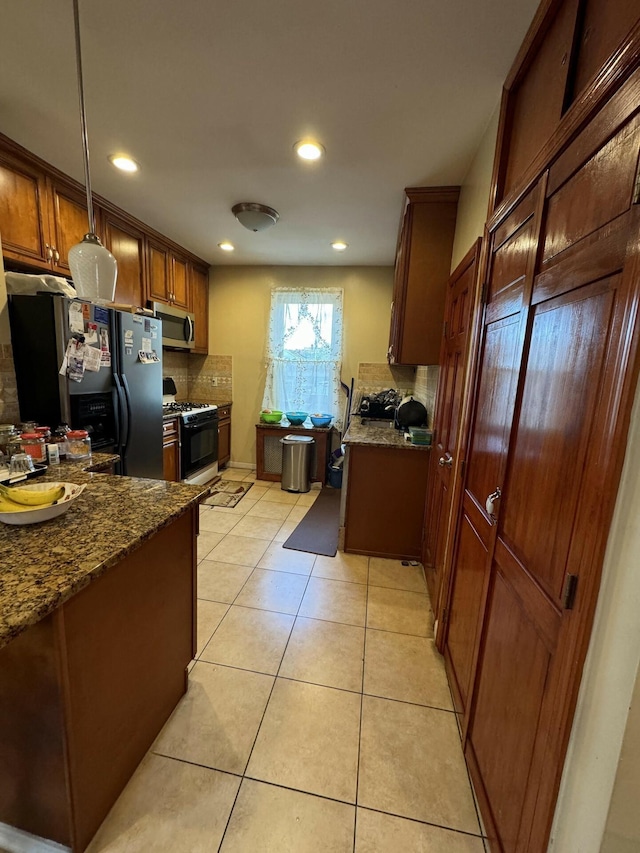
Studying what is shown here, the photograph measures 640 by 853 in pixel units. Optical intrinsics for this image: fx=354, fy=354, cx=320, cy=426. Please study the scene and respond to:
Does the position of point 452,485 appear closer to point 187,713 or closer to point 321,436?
point 187,713

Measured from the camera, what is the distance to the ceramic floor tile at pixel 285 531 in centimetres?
296

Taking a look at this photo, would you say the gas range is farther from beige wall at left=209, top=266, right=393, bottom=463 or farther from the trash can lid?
the trash can lid

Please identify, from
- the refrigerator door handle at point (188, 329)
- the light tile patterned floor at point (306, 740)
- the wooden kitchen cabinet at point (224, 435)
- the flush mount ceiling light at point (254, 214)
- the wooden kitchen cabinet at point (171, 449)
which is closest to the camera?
the light tile patterned floor at point (306, 740)

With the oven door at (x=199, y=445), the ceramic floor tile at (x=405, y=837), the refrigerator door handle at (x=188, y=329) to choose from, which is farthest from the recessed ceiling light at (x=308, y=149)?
the ceramic floor tile at (x=405, y=837)

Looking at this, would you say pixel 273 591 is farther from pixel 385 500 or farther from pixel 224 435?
pixel 224 435

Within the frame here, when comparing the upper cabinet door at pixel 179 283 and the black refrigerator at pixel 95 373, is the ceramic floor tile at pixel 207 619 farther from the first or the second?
the upper cabinet door at pixel 179 283

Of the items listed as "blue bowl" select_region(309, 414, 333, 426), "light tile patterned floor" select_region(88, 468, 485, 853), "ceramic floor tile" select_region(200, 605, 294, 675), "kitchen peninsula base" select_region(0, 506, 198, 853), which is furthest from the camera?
"blue bowl" select_region(309, 414, 333, 426)

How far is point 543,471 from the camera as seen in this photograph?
0.89m

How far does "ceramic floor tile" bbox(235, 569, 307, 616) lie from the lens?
213 centimetres

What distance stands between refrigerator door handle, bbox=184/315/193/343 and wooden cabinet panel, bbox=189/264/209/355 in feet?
0.82

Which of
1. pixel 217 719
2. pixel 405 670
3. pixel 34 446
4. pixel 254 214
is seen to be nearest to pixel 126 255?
pixel 254 214

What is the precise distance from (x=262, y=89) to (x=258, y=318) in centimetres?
292

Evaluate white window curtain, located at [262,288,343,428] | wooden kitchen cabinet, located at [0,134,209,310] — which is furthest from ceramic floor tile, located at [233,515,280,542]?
wooden kitchen cabinet, located at [0,134,209,310]

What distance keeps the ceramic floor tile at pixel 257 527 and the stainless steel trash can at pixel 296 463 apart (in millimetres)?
796
